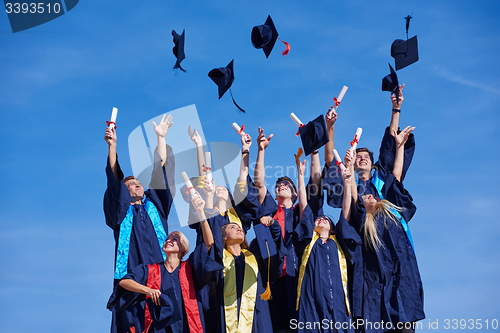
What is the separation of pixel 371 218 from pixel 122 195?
8.40ft

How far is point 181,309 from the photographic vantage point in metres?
6.68

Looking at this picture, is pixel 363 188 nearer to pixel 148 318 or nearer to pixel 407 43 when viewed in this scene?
pixel 407 43

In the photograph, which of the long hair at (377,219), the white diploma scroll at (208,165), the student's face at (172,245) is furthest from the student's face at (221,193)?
the long hair at (377,219)

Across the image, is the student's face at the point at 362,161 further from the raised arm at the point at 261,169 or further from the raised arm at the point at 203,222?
the raised arm at the point at 203,222

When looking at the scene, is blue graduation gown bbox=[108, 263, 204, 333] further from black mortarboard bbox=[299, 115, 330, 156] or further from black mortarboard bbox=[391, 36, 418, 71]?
black mortarboard bbox=[391, 36, 418, 71]

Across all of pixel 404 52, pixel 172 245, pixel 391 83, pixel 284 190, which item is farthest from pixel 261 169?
pixel 404 52

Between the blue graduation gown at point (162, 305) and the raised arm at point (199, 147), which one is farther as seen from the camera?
the raised arm at point (199, 147)

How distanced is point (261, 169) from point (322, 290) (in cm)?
141

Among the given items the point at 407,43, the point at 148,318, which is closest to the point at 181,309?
the point at 148,318

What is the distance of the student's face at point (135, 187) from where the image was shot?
24.0 ft

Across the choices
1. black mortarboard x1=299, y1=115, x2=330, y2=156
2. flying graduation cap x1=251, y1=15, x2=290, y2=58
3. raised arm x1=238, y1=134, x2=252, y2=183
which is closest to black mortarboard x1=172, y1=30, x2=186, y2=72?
flying graduation cap x1=251, y1=15, x2=290, y2=58

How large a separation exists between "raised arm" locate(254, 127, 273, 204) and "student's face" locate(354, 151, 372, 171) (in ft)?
3.55

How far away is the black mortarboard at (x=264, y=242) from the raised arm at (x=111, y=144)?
4.96ft

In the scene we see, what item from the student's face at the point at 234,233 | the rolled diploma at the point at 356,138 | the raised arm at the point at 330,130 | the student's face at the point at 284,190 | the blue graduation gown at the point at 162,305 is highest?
the raised arm at the point at 330,130
